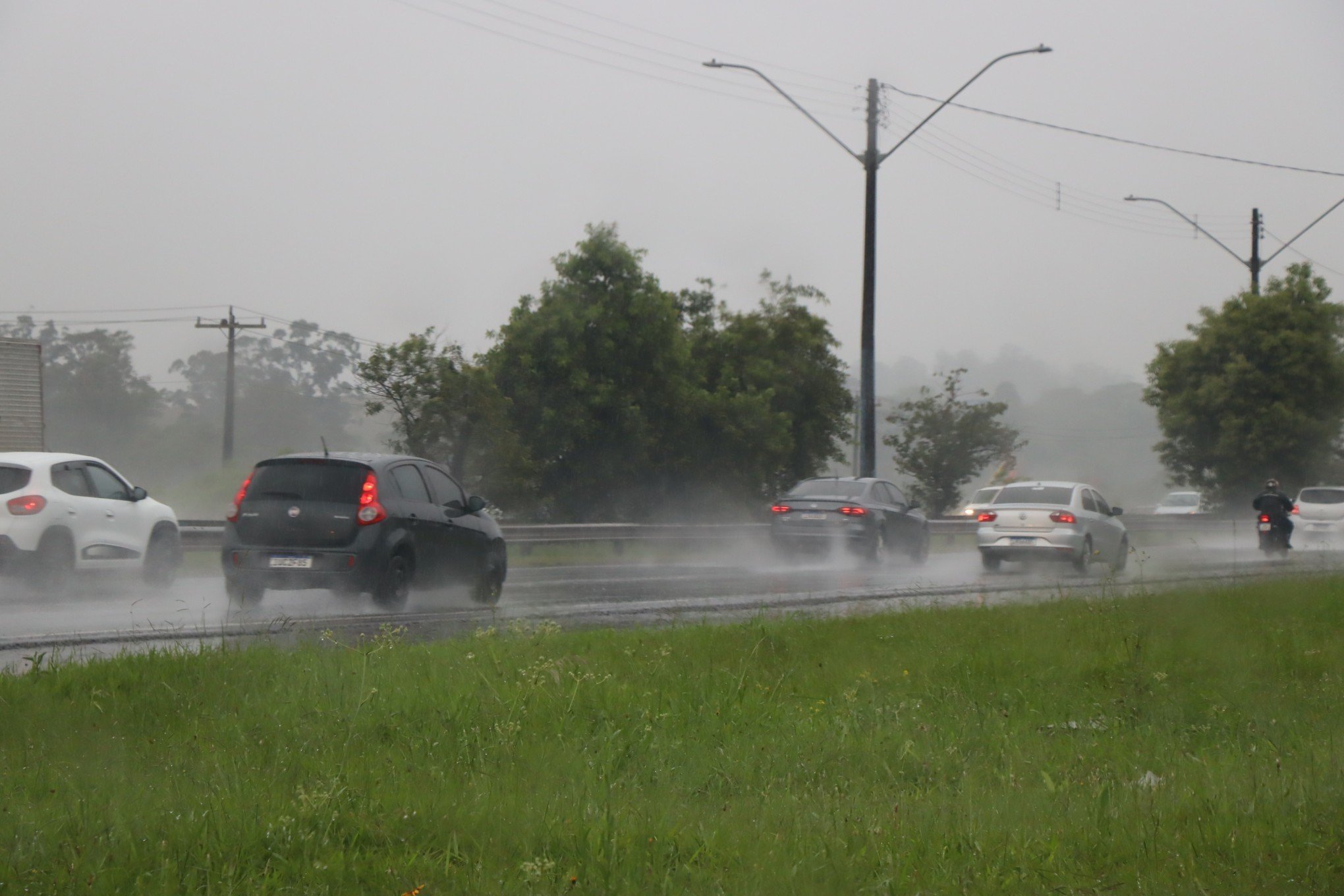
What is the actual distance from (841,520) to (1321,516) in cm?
1751

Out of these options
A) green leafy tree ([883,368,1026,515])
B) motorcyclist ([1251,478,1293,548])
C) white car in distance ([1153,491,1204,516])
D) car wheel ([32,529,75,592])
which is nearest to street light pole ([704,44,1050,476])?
motorcyclist ([1251,478,1293,548])

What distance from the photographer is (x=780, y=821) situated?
16.9 ft

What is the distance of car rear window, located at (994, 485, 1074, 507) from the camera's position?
23156 mm

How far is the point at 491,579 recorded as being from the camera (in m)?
15.2

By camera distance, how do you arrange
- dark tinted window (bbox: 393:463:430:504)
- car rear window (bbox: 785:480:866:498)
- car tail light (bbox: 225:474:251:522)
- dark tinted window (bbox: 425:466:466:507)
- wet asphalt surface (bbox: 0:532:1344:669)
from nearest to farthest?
wet asphalt surface (bbox: 0:532:1344:669) → car tail light (bbox: 225:474:251:522) → dark tinted window (bbox: 393:463:430:504) → dark tinted window (bbox: 425:466:466:507) → car rear window (bbox: 785:480:866:498)

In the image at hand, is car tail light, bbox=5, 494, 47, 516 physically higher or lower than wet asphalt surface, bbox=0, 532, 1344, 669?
higher

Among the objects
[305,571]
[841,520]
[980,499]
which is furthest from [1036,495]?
[980,499]

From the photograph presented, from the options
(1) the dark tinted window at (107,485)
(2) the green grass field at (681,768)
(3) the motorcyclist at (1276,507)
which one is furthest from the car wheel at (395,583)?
(3) the motorcyclist at (1276,507)

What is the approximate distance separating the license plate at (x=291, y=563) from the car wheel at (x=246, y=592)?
34 centimetres

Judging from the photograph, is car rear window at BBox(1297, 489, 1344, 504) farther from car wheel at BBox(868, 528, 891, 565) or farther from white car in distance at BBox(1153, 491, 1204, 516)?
white car in distance at BBox(1153, 491, 1204, 516)

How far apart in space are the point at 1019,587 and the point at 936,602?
3764mm

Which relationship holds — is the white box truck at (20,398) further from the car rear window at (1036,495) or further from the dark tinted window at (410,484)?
the car rear window at (1036,495)

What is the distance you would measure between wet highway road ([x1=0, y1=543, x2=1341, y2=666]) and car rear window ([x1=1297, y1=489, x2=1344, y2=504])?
469 inches

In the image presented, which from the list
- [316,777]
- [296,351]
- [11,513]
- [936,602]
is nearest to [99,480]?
[11,513]
